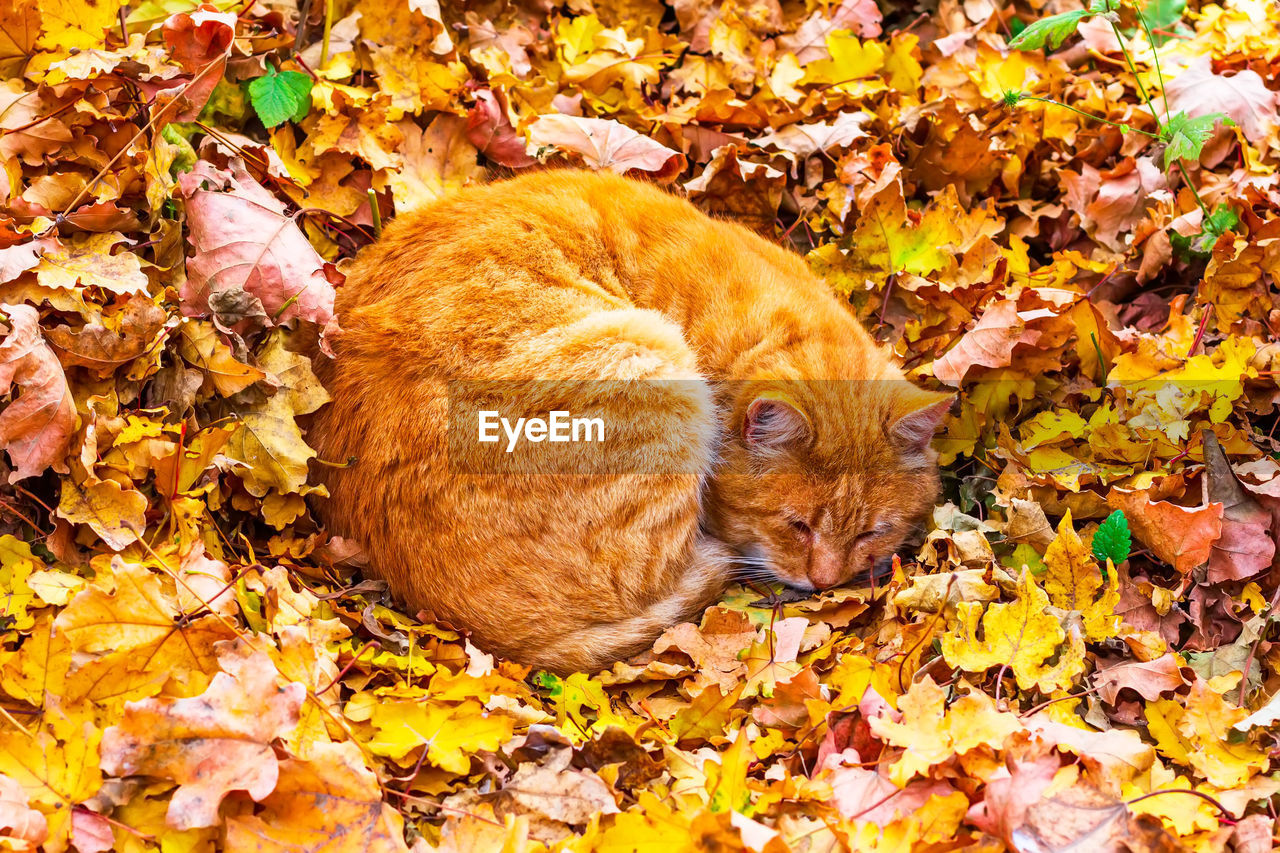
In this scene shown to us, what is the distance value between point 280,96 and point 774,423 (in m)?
2.21

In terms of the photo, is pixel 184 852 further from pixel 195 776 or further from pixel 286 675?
pixel 286 675

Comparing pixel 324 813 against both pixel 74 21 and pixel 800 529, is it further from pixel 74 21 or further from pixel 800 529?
pixel 74 21

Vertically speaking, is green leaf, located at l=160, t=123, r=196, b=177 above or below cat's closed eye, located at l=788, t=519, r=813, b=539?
above

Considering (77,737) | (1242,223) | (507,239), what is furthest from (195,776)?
(1242,223)

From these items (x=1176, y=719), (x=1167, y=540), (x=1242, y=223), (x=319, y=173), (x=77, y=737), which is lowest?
(x=1176, y=719)

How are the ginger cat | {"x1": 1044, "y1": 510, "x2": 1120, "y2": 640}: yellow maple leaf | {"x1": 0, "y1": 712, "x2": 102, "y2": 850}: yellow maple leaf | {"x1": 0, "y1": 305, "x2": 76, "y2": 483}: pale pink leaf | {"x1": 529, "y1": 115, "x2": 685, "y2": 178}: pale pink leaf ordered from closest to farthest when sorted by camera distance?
{"x1": 0, "y1": 712, "x2": 102, "y2": 850}: yellow maple leaf → {"x1": 0, "y1": 305, "x2": 76, "y2": 483}: pale pink leaf → {"x1": 1044, "y1": 510, "x2": 1120, "y2": 640}: yellow maple leaf → the ginger cat → {"x1": 529, "y1": 115, "x2": 685, "y2": 178}: pale pink leaf

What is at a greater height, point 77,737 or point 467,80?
point 467,80

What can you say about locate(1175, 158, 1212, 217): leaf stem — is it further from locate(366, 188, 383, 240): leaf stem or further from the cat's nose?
locate(366, 188, 383, 240): leaf stem

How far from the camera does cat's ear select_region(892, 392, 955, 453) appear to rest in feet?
10.6

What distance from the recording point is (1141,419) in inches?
131

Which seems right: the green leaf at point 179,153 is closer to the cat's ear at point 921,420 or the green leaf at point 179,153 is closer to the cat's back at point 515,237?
the cat's back at point 515,237

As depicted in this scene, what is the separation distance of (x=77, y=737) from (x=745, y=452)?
214 cm

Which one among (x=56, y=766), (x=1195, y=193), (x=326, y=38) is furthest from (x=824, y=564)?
(x=326, y=38)

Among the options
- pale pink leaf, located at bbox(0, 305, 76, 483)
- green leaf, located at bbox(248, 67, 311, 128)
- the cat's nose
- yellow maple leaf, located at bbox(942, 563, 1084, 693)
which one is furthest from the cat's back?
yellow maple leaf, located at bbox(942, 563, 1084, 693)
